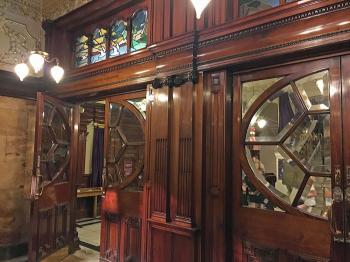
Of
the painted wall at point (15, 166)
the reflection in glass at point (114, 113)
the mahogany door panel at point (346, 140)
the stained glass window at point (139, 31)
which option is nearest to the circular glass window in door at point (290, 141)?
the mahogany door panel at point (346, 140)

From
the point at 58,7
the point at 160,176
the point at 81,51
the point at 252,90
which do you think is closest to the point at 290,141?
the point at 252,90

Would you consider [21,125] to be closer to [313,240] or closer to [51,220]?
[51,220]

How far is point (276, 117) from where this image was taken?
232 cm

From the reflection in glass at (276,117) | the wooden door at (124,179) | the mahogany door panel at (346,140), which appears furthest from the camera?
the wooden door at (124,179)

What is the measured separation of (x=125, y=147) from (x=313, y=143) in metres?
2.01

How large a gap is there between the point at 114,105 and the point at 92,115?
307cm

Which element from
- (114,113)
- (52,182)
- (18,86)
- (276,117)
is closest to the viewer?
(276,117)

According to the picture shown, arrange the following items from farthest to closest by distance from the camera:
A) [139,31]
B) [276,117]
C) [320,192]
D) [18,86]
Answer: [18,86] → [139,31] → [276,117] → [320,192]

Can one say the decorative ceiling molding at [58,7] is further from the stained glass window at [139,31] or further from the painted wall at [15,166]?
the painted wall at [15,166]

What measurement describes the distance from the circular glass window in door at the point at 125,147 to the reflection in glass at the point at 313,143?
160 cm

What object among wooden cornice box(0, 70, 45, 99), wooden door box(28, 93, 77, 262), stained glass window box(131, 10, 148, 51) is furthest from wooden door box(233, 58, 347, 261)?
wooden cornice box(0, 70, 45, 99)

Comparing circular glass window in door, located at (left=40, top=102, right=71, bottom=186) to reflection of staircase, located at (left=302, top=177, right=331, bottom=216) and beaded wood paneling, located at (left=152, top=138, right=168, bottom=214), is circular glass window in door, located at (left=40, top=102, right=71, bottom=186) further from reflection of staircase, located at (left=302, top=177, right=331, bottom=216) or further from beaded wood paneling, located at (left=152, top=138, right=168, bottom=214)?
reflection of staircase, located at (left=302, top=177, right=331, bottom=216)

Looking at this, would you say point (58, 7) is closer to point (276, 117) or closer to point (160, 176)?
point (160, 176)

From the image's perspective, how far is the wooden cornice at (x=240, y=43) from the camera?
199 centimetres
